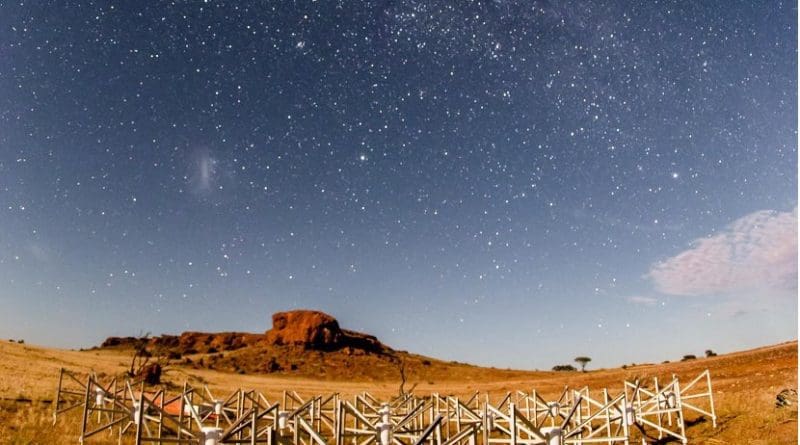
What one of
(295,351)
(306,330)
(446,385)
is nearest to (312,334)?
(306,330)

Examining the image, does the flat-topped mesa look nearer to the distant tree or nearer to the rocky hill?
the rocky hill

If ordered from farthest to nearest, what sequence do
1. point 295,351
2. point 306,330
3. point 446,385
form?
1. point 306,330
2. point 295,351
3. point 446,385

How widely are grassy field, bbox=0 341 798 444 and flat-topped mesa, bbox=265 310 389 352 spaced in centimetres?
2064

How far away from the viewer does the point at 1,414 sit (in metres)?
26.5

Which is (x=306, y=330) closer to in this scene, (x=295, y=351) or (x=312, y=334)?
(x=312, y=334)

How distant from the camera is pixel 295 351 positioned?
10544 centimetres

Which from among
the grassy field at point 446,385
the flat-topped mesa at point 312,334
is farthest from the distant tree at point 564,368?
the flat-topped mesa at point 312,334

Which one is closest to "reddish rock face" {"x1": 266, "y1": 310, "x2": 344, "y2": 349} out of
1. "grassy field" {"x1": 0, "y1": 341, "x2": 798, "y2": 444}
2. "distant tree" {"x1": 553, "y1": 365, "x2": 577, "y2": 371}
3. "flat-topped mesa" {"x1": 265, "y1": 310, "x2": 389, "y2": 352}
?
"flat-topped mesa" {"x1": 265, "y1": 310, "x2": 389, "y2": 352}

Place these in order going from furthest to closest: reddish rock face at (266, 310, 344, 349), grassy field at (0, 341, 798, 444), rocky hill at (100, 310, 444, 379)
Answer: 1. reddish rock face at (266, 310, 344, 349)
2. rocky hill at (100, 310, 444, 379)
3. grassy field at (0, 341, 798, 444)

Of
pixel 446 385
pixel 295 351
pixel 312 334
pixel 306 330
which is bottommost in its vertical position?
pixel 446 385

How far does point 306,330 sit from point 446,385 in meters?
39.8

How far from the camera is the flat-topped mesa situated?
110m

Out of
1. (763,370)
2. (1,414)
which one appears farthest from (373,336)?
(1,414)

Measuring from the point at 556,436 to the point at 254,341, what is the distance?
118637 millimetres
